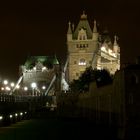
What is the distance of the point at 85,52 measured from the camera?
605ft

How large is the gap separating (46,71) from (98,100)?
12181 cm

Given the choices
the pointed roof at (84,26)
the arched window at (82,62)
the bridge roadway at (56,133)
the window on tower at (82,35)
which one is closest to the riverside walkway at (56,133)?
the bridge roadway at (56,133)

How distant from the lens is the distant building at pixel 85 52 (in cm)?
18362

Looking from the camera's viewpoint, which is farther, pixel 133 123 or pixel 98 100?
pixel 98 100

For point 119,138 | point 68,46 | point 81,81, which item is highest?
point 68,46

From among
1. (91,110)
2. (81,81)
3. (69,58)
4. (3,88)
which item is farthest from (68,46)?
(91,110)

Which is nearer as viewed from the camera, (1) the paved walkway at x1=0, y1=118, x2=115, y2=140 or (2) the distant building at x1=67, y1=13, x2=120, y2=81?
(1) the paved walkway at x1=0, y1=118, x2=115, y2=140

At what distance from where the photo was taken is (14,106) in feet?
290

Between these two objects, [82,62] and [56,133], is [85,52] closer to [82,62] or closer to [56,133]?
[82,62]

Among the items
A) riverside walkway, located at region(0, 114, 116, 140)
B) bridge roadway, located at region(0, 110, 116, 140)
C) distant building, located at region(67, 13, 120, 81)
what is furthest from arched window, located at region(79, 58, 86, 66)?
riverside walkway, located at region(0, 114, 116, 140)

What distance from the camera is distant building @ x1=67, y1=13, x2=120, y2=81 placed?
183625mm

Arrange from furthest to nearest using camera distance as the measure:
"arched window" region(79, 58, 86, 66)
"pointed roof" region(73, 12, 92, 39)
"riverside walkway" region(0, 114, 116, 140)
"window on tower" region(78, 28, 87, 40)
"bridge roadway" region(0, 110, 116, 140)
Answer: "pointed roof" region(73, 12, 92, 39)
"window on tower" region(78, 28, 87, 40)
"arched window" region(79, 58, 86, 66)
"bridge roadway" region(0, 110, 116, 140)
"riverside walkway" region(0, 114, 116, 140)

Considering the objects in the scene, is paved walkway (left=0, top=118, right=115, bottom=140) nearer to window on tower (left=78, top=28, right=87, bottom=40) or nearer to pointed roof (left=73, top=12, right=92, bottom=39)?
window on tower (left=78, top=28, right=87, bottom=40)

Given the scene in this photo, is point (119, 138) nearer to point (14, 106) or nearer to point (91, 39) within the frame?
point (14, 106)
